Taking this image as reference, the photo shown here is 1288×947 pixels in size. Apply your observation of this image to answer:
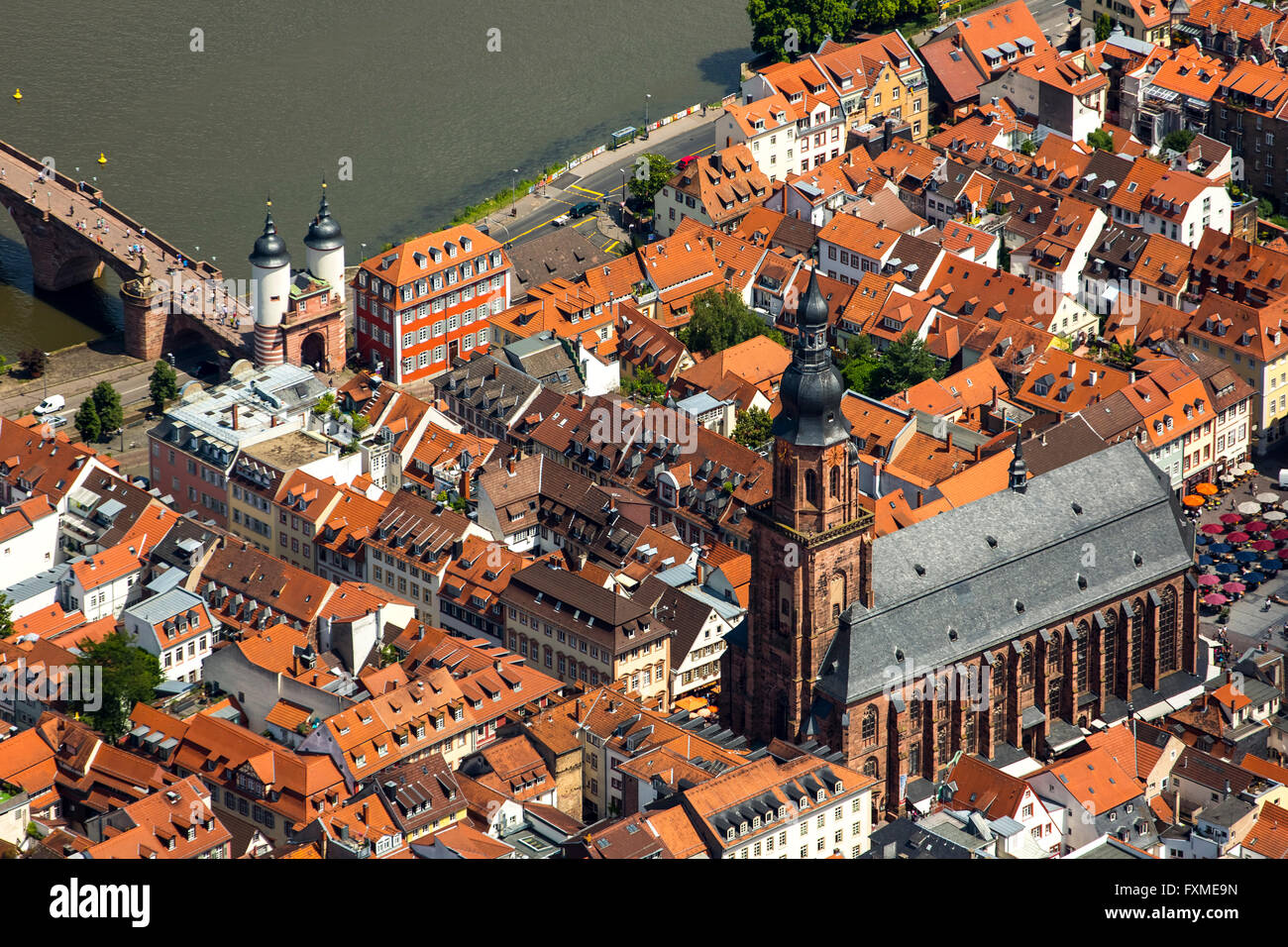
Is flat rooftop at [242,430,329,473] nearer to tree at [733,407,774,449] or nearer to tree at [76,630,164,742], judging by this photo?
tree at [76,630,164,742]

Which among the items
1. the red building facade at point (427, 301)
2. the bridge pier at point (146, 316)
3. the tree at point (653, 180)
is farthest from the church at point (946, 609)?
the bridge pier at point (146, 316)

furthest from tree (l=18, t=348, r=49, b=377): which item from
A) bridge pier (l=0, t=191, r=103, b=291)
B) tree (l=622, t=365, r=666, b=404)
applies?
tree (l=622, t=365, r=666, b=404)

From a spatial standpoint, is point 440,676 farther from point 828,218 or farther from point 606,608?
point 828,218

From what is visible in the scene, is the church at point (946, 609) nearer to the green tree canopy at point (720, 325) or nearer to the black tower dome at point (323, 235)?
the green tree canopy at point (720, 325)

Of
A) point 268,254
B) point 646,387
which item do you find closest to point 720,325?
point 646,387

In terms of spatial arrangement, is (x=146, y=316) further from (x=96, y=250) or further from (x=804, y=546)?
(x=804, y=546)

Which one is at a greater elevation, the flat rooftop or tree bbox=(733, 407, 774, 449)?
the flat rooftop

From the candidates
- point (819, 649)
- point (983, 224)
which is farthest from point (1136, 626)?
point (983, 224)
